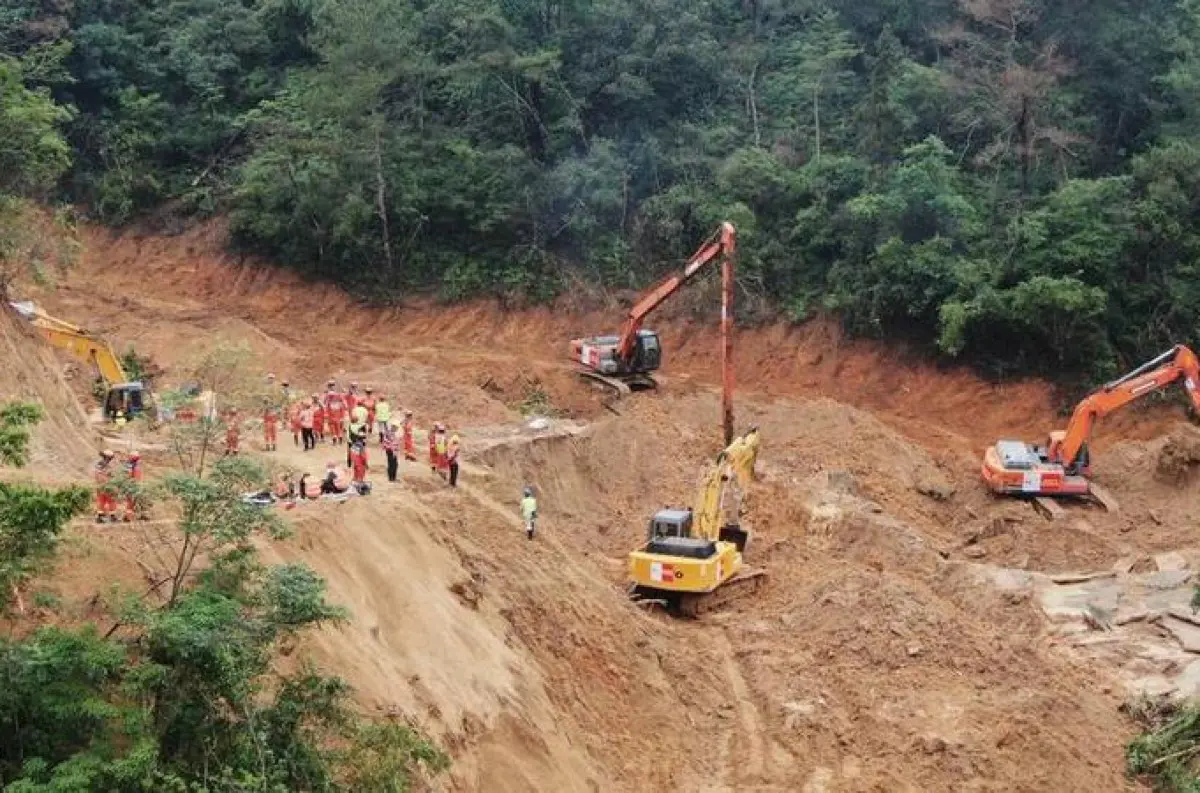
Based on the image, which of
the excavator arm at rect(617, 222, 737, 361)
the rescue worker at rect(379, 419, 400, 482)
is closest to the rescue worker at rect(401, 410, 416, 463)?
the rescue worker at rect(379, 419, 400, 482)

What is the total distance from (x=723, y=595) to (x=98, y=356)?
1696 centimetres

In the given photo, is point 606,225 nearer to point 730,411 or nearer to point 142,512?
point 730,411

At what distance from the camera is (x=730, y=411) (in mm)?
33688

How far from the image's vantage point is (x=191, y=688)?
44.8 ft

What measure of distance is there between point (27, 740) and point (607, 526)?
741 inches

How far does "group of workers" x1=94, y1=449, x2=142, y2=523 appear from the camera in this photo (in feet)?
50.0

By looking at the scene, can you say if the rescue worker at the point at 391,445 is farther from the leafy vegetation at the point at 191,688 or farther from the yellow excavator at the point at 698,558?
the leafy vegetation at the point at 191,688

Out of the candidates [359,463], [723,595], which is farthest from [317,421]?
[723,595]

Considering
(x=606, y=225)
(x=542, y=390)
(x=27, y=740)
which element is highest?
(x=27, y=740)

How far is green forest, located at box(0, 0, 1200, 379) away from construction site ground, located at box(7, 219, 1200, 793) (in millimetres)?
3856

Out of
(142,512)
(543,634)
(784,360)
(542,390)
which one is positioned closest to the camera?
(142,512)

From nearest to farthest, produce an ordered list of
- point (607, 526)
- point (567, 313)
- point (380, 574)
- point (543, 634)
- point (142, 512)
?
1. point (142, 512)
2. point (380, 574)
3. point (543, 634)
4. point (607, 526)
5. point (567, 313)

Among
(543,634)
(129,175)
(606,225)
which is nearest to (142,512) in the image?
(543,634)

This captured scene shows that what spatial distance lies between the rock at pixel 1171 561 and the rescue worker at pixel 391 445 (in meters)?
16.7
